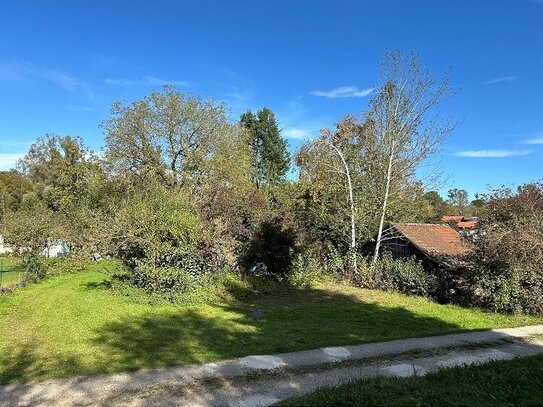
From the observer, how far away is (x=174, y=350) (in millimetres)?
8617

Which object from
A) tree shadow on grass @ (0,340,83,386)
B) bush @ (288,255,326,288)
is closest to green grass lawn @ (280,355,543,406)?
tree shadow on grass @ (0,340,83,386)

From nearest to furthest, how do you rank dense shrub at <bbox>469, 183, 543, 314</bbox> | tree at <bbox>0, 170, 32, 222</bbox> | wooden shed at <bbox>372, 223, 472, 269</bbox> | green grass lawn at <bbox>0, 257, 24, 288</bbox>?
dense shrub at <bbox>469, 183, 543, 314</bbox> < green grass lawn at <bbox>0, 257, 24, 288</bbox> < wooden shed at <bbox>372, 223, 472, 269</bbox> < tree at <bbox>0, 170, 32, 222</bbox>

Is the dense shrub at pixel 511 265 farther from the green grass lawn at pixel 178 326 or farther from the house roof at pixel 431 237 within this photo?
the house roof at pixel 431 237

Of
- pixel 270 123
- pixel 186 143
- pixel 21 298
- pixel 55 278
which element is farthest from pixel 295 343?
pixel 270 123

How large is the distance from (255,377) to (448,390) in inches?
114

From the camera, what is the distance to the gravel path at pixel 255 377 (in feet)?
20.1

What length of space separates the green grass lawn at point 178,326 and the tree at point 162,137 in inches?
418

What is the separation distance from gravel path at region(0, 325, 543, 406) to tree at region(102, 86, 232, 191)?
1890cm

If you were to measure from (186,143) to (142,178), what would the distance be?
3.37 metres

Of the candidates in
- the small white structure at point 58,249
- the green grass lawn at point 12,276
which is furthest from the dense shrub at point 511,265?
the green grass lawn at point 12,276

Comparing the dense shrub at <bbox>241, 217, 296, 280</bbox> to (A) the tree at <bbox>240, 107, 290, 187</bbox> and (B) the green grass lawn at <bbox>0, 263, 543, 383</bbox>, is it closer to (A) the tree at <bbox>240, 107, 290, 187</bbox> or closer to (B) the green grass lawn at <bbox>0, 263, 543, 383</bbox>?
(B) the green grass lawn at <bbox>0, 263, 543, 383</bbox>

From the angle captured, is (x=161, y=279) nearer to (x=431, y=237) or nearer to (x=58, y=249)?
(x=58, y=249)

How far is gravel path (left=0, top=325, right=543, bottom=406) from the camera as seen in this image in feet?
20.1

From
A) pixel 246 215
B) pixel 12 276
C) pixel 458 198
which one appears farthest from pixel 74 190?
pixel 458 198
